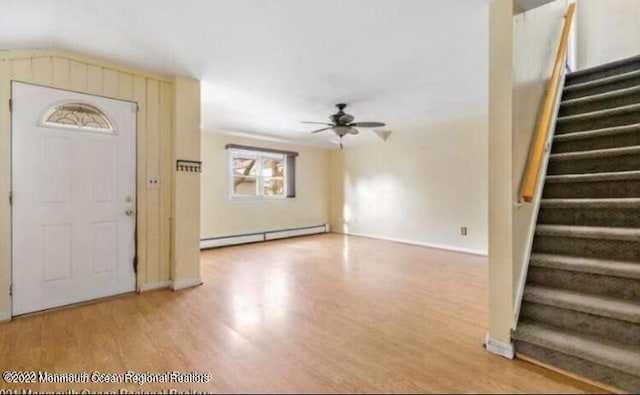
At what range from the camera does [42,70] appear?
8.43 feet

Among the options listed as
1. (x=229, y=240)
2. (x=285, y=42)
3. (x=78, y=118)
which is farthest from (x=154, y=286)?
(x=285, y=42)

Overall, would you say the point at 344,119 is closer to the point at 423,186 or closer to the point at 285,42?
the point at 285,42

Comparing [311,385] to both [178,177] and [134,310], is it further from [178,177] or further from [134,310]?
[178,177]

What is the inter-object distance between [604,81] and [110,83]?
4564mm

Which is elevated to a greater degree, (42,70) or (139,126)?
(42,70)

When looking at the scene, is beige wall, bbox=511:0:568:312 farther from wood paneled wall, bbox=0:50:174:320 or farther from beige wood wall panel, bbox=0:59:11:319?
beige wood wall panel, bbox=0:59:11:319

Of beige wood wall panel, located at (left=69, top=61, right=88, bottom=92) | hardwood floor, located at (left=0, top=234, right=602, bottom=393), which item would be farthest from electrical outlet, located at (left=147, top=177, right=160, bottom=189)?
hardwood floor, located at (left=0, top=234, right=602, bottom=393)

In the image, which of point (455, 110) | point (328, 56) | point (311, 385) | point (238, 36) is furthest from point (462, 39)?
→ point (311, 385)

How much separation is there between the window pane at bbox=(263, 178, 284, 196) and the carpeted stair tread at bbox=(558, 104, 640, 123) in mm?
4970

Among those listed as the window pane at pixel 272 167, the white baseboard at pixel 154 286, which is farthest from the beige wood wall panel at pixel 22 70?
the window pane at pixel 272 167

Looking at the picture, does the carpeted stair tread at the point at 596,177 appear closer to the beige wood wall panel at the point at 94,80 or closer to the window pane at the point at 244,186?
the beige wood wall panel at the point at 94,80

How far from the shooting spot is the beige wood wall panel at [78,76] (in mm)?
2684

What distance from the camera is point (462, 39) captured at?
2426 mm

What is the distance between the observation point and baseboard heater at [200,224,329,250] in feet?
17.5
